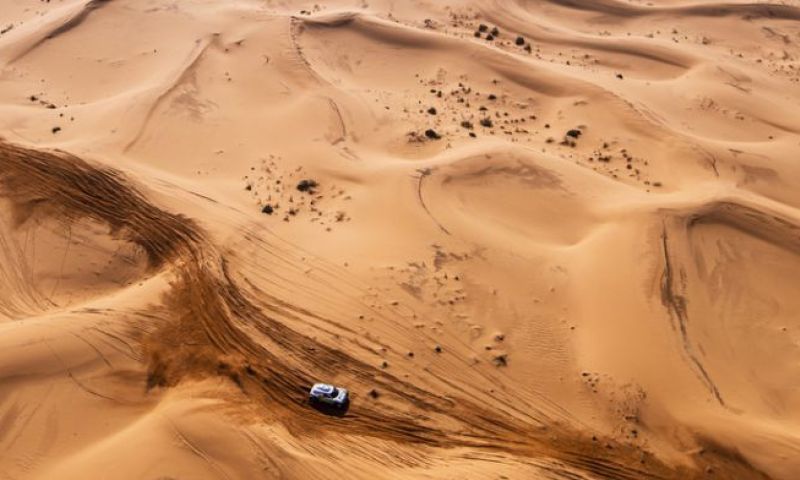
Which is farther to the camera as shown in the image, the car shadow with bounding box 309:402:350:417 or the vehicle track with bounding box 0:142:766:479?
the car shadow with bounding box 309:402:350:417

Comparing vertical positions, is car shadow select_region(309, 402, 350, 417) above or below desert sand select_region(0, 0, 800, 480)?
below

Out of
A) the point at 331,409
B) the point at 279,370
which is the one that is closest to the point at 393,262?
the point at 279,370

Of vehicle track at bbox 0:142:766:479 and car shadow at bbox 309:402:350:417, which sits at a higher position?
vehicle track at bbox 0:142:766:479

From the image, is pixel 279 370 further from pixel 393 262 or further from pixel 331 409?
pixel 393 262

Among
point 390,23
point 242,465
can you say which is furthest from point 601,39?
point 242,465
